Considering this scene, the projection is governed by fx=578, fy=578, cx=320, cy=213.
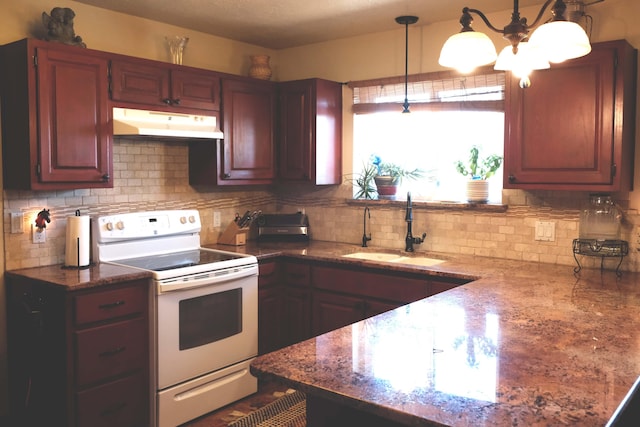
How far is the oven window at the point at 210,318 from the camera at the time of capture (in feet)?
10.5

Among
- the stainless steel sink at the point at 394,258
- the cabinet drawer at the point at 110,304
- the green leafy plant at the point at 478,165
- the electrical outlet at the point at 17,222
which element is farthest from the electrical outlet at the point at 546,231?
the electrical outlet at the point at 17,222

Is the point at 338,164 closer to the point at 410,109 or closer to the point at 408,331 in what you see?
the point at 410,109

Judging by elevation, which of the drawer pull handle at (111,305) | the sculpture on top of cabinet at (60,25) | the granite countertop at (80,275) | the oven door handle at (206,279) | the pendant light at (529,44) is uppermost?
the sculpture on top of cabinet at (60,25)

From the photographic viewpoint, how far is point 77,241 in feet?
10.3

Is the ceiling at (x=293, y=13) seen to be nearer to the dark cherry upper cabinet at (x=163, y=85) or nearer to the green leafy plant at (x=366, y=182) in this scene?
the dark cherry upper cabinet at (x=163, y=85)

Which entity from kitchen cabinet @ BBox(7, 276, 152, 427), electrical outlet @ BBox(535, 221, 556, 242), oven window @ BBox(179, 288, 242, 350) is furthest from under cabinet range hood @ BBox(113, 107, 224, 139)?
electrical outlet @ BBox(535, 221, 556, 242)

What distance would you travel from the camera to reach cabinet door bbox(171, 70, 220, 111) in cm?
362

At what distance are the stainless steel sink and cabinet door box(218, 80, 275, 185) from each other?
0.93m

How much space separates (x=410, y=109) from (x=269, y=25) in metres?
1.13

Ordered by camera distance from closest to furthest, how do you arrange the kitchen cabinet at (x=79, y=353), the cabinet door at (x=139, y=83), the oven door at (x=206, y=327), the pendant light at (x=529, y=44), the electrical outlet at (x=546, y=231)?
the pendant light at (x=529, y=44)
the kitchen cabinet at (x=79, y=353)
the oven door at (x=206, y=327)
the cabinet door at (x=139, y=83)
the electrical outlet at (x=546, y=231)

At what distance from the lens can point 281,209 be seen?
15.7 ft

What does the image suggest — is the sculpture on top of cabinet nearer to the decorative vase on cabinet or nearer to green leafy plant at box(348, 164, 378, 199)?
the decorative vase on cabinet

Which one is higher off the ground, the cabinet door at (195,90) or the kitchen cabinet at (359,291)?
the cabinet door at (195,90)

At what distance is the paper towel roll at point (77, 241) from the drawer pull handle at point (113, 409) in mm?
→ 778
